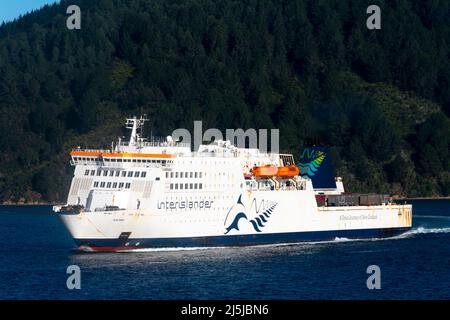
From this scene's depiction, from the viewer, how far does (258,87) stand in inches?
6649

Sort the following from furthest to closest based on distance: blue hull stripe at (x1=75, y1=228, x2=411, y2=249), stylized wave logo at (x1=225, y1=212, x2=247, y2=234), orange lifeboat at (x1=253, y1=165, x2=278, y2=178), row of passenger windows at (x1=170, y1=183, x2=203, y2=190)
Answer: orange lifeboat at (x1=253, y1=165, x2=278, y2=178) < stylized wave logo at (x1=225, y1=212, x2=247, y2=234) < row of passenger windows at (x1=170, y1=183, x2=203, y2=190) < blue hull stripe at (x1=75, y1=228, x2=411, y2=249)

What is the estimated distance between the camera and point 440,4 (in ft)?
650

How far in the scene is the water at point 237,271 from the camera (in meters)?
54.1

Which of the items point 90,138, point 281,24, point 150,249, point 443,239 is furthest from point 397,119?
point 150,249

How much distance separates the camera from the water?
54.1 meters

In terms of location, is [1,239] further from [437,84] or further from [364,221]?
[437,84]

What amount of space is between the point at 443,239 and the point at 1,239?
33638 millimetres

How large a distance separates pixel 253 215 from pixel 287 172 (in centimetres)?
549

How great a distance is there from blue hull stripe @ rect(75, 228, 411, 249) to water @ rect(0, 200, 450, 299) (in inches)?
20.5
